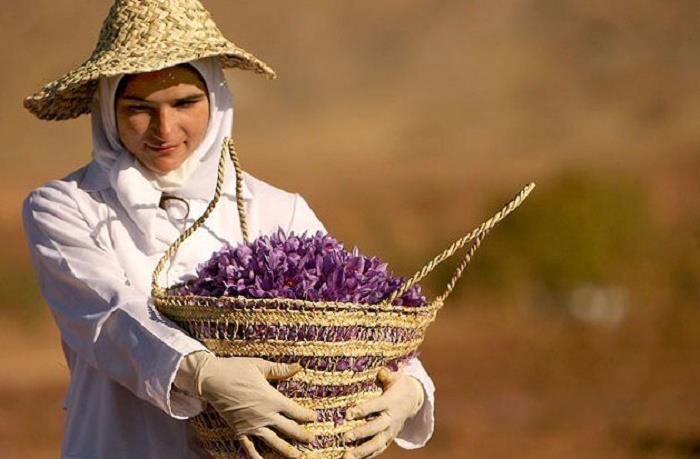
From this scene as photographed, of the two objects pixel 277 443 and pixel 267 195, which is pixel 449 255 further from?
pixel 267 195

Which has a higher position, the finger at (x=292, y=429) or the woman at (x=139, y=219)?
the woman at (x=139, y=219)

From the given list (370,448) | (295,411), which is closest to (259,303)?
(295,411)

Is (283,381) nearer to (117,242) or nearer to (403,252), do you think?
(117,242)

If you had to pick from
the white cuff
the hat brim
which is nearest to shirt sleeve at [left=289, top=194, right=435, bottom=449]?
the white cuff

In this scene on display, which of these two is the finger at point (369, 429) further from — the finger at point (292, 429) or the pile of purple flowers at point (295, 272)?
the pile of purple flowers at point (295, 272)

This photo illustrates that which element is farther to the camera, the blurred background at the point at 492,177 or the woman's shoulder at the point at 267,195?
the blurred background at the point at 492,177

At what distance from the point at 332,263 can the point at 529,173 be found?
33.1m

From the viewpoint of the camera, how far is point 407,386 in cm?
419

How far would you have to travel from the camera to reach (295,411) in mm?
3863

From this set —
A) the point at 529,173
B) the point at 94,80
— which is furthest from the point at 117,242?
the point at 529,173

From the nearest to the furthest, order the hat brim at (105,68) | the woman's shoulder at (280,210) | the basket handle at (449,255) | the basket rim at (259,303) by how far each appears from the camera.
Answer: the basket rim at (259,303) → the basket handle at (449,255) → the hat brim at (105,68) → the woman's shoulder at (280,210)

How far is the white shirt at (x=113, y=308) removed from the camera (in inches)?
156

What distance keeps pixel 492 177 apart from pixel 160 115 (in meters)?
32.4

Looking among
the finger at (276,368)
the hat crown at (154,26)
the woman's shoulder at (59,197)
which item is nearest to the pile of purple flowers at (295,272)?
the finger at (276,368)
